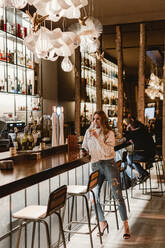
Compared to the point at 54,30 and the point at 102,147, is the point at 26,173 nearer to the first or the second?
the point at 102,147

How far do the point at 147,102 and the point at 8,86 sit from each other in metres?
10.4

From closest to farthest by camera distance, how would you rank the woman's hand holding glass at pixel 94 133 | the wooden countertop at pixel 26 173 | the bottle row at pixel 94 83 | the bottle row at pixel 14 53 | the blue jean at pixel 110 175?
the wooden countertop at pixel 26 173
the woman's hand holding glass at pixel 94 133
the blue jean at pixel 110 175
the bottle row at pixel 14 53
the bottle row at pixel 94 83

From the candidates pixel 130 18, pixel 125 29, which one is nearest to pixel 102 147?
pixel 130 18

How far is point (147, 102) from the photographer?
16094 mm

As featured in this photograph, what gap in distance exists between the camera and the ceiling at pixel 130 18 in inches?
268

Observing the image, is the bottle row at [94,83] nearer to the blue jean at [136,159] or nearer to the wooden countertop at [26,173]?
the blue jean at [136,159]

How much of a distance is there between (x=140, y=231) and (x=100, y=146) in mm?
1329

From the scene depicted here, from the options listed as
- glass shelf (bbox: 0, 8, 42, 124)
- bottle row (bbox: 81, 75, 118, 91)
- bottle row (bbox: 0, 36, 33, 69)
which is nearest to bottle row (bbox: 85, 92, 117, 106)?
bottle row (bbox: 81, 75, 118, 91)

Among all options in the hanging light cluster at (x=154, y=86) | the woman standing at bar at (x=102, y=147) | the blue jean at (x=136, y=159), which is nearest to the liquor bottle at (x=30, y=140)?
the woman standing at bar at (x=102, y=147)

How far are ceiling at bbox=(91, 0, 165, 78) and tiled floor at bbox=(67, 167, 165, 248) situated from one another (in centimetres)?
374

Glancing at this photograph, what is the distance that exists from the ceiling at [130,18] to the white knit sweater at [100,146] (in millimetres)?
3441

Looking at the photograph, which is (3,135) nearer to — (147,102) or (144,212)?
(144,212)

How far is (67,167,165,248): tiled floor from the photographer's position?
4094 mm

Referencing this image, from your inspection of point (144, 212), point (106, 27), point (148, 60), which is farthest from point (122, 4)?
point (148, 60)
